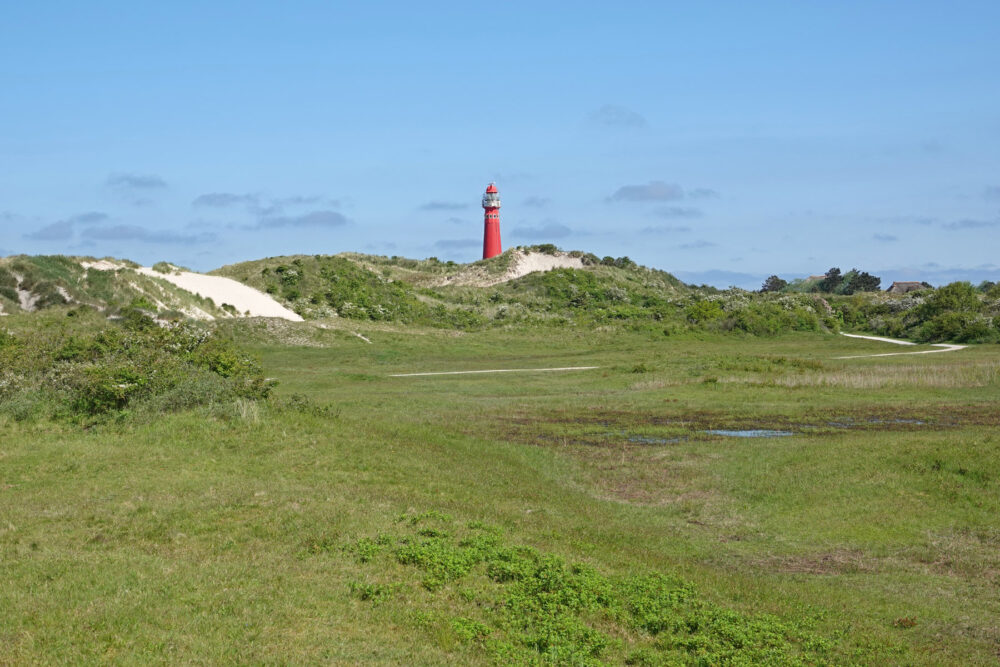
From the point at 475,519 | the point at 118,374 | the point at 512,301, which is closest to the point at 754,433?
the point at 475,519

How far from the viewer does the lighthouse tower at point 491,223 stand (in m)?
102

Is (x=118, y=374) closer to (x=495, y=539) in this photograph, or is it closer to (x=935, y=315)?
(x=495, y=539)

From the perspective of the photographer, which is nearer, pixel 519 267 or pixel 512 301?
pixel 512 301

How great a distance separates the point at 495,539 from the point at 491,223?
96.2 metres

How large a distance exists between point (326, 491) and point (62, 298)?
1804 inches

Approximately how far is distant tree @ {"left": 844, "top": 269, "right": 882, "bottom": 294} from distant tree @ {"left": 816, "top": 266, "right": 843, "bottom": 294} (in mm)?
3663

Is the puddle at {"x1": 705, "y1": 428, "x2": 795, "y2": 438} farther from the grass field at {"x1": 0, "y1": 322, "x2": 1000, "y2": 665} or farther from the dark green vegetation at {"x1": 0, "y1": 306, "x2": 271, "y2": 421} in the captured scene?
the dark green vegetation at {"x1": 0, "y1": 306, "x2": 271, "y2": 421}

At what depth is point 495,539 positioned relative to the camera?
12266 millimetres

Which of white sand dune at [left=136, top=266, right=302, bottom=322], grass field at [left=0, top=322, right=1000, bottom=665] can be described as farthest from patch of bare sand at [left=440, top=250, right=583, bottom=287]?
grass field at [left=0, top=322, right=1000, bottom=665]

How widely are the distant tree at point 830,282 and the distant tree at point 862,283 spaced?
366cm

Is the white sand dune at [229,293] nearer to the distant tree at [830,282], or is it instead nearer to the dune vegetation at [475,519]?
the dune vegetation at [475,519]

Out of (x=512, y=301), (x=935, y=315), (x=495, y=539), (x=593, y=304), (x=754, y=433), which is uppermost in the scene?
(x=512, y=301)

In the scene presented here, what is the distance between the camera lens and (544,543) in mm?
12625

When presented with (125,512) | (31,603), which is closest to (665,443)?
(125,512)
